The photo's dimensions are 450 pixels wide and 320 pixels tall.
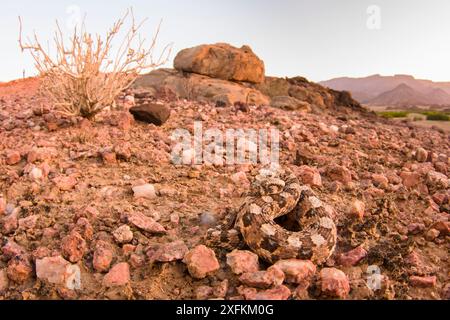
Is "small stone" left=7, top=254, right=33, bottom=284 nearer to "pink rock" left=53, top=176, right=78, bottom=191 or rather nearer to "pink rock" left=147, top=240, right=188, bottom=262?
"pink rock" left=147, top=240, right=188, bottom=262

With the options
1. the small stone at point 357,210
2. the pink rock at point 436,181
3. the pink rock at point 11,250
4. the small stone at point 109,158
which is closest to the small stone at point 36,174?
the small stone at point 109,158

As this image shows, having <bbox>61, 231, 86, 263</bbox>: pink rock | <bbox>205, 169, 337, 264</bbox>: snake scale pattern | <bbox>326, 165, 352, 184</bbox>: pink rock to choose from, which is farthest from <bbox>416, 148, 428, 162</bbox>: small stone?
<bbox>61, 231, 86, 263</bbox>: pink rock

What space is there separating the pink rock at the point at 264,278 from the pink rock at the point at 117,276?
935 millimetres

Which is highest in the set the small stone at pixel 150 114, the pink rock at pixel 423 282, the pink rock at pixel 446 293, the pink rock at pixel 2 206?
the small stone at pixel 150 114

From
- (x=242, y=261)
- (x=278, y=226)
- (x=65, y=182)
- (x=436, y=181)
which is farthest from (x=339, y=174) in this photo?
(x=65, y=182)

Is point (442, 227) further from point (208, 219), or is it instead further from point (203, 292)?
point (203, 292)

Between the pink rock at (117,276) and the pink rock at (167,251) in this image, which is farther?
the pink rock at (167,251)

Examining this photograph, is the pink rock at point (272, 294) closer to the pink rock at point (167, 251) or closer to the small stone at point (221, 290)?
the small stone at point (221, 290)

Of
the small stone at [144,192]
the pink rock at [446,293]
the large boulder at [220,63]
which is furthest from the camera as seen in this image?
the large boulder at [220,63]

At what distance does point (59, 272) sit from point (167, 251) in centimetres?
89

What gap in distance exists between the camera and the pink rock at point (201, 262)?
3.29 meters

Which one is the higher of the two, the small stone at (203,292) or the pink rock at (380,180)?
the pink rock at (380,180)
